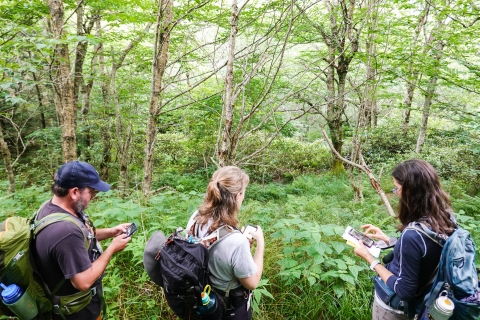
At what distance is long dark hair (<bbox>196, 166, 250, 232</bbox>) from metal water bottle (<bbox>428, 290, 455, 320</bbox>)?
1.28 m

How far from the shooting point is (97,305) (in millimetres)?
2023

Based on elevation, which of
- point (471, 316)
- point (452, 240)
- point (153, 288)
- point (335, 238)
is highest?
point (452, 240)

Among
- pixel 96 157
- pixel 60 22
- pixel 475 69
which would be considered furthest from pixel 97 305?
pixel 96 157

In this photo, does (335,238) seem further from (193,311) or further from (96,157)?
(96,157)

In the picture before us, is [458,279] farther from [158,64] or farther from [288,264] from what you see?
Result: [158,64]

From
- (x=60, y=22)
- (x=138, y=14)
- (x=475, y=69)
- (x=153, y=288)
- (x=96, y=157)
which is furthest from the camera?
(x=96, y=157)

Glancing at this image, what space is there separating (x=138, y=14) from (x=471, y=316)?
260 inches

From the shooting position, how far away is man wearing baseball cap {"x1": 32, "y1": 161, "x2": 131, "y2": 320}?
1666mm

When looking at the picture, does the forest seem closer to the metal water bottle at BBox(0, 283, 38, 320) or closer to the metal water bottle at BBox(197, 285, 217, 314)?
the metal water bottle at BBox(197, 285, 217, 314)

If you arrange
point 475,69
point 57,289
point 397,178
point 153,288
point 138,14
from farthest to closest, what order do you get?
point 138,14 → point 475,69 → point 153,288 → point 397,178 → point 57,289

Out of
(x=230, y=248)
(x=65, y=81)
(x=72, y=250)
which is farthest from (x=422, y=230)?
(x=65, y=81)

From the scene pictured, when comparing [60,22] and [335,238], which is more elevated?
[60,22]

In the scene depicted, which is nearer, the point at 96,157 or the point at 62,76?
the point at 62,76

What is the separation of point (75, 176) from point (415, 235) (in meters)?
2.33
